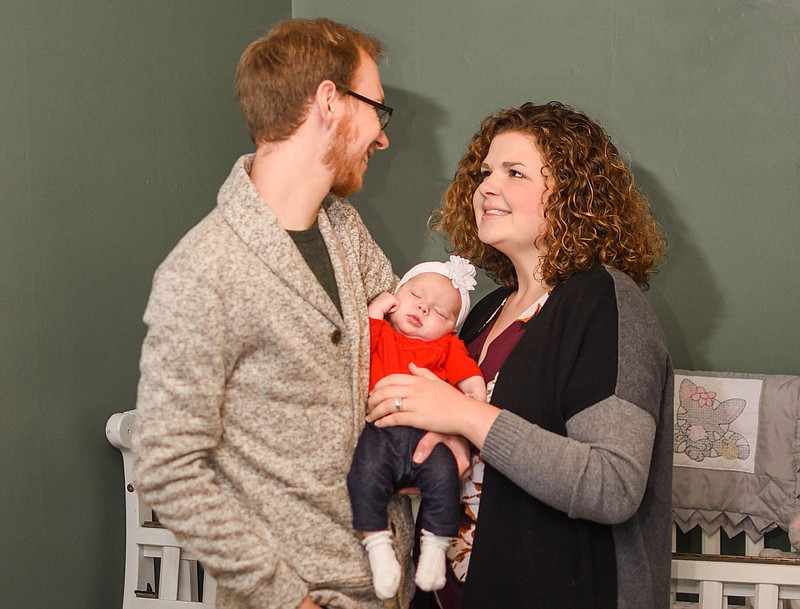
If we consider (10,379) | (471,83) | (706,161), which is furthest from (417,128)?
(10,379)

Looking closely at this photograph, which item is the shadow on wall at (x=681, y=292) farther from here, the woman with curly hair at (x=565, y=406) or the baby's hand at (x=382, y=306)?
the baby's hand at (x=382, y=306)

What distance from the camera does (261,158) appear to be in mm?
1475

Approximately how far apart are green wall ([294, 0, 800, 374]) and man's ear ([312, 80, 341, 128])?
1.19 m

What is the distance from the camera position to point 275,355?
138 centimetres

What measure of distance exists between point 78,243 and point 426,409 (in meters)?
0.82

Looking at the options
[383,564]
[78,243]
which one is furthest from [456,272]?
[78,243]

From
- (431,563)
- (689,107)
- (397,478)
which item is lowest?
(431,563)

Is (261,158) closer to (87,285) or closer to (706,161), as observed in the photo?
(87,285)

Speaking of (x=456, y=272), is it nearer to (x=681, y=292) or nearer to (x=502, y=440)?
(x=502, y=440)

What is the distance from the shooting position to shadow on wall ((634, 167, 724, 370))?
96.9 inches

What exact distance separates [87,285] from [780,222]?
1758mm

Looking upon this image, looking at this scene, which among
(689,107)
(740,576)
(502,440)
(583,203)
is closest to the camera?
(502,440)

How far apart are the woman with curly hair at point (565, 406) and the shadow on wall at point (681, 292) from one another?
66 cm

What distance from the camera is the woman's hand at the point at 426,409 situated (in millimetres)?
1494
